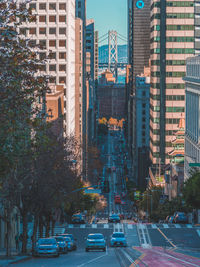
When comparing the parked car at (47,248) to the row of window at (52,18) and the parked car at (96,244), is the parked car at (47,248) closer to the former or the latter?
the parked car at (96,244)

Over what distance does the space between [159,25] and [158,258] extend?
11925 centimetres

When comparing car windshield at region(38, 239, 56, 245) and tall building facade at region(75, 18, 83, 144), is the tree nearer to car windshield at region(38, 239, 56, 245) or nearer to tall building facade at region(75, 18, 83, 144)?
car windshield at region(38, 239, 56, 245)

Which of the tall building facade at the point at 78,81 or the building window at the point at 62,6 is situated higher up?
the building window at the point at 62,6

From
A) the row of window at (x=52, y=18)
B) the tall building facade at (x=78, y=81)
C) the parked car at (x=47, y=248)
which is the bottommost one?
the parked car at (x=47, y=248)

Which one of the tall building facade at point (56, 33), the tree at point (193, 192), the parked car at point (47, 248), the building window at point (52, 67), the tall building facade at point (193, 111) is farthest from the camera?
the building window at point (52, 67)

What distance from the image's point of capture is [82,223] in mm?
87000

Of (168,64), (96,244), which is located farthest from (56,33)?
(96,244)

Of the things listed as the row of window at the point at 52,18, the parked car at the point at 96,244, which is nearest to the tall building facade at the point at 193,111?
the row of window at the point at 52,18

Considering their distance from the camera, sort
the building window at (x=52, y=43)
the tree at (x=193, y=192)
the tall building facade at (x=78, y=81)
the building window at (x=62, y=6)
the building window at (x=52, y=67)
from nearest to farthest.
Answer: the tree at (x=193, y=192) < the building window at (x=62, y=6) < the building window at (x=52, y=43) < the building window at (x=52, y=67) < the tall building facade at (x=78, y=81)

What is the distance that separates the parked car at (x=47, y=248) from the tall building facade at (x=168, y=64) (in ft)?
361

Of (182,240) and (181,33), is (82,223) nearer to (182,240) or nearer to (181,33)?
(182,240)

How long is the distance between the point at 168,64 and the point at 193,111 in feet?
155

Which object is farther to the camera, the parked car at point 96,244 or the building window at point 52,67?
the building window at point 52,67

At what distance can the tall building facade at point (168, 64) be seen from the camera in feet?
505
